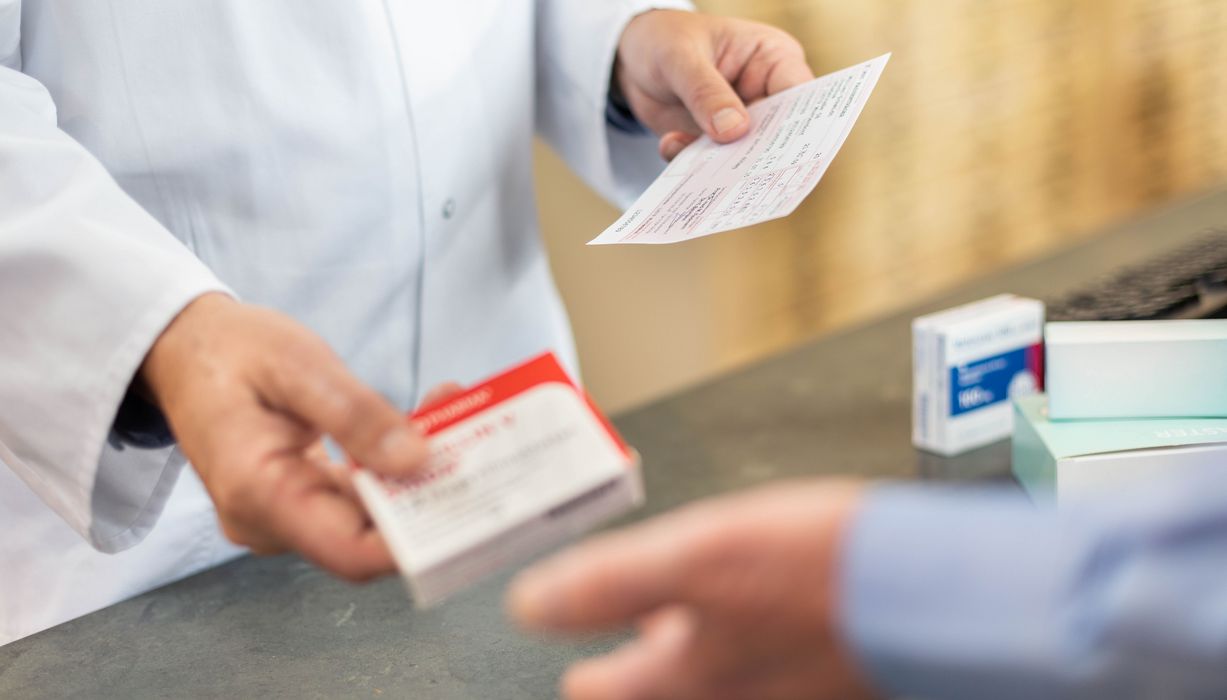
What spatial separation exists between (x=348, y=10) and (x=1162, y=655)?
763mm

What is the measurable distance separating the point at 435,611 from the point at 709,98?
0.46 metres

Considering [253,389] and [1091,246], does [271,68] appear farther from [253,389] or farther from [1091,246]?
[1091,246]

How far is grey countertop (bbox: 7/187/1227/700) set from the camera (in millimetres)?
671

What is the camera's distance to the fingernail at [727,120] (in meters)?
0.86

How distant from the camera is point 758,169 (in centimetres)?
77

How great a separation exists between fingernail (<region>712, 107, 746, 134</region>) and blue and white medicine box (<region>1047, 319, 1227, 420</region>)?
288 millimetres

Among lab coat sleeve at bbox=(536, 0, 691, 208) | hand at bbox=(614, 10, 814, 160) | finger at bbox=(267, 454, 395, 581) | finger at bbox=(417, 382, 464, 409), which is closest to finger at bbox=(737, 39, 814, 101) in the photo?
hand at bbox=(614, 10, 814, 160)

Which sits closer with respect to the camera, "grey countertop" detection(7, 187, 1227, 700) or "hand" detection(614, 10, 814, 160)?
"grey countertop" detection(7, 187, 1227, 700)

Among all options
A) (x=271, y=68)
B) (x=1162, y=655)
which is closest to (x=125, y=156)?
(x=271, y=68)

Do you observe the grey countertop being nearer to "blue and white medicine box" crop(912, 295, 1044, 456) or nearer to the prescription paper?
"blue and white medicine box" crop(912, 295, 1044, 456)

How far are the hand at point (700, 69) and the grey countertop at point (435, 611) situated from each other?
0.85 feet

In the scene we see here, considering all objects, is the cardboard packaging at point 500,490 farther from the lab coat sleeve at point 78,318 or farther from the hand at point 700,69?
the hand at point 700,69

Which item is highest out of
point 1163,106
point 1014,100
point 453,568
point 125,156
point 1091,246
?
point 125,156

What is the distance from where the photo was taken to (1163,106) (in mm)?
3004
